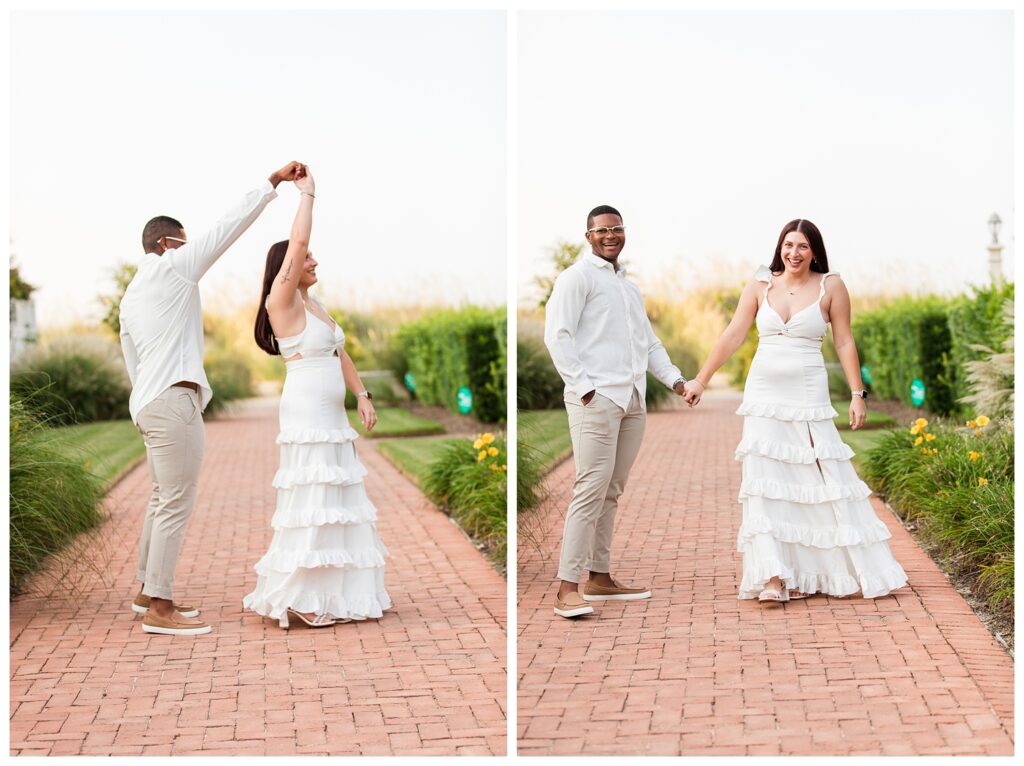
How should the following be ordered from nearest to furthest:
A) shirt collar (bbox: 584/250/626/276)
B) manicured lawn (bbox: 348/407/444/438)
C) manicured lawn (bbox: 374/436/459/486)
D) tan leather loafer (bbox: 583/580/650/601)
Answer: shirt collar (bbox: 584/250/626/276)
tan leather loafer (bbox: 583/580/650/601)
manicured lawn (bbox: 374/436/459/486)
manicured lawn (bbox: 348/407/444/438)

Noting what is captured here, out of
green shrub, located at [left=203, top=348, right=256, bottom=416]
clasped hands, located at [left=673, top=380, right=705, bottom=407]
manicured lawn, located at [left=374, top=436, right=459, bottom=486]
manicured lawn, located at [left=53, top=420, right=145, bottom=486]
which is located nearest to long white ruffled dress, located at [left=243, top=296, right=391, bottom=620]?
clasped hands, located at [left=673, top=380, right=705, bottom=407]

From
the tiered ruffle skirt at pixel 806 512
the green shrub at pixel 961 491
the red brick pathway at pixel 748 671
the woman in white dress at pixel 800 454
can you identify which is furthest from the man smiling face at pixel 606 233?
the green shrub at pixel 961 491

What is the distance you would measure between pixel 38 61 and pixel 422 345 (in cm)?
523

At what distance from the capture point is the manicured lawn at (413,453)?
8.75 m

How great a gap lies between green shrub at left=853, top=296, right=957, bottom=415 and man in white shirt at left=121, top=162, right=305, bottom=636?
8.11 meters

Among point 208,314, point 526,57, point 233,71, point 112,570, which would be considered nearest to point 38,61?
point 233,71

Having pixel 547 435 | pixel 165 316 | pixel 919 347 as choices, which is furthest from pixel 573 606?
pixel 919 347

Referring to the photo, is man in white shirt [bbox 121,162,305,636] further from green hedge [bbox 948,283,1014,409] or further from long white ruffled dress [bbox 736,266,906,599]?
green hedge [bbox 948,283,1014,409]

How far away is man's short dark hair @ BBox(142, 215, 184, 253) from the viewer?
4551 millimetres

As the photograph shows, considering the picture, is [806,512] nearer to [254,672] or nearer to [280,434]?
[280,434]

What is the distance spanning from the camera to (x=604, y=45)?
1053cm

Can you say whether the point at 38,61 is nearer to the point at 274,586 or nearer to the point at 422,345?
the point at 422,345

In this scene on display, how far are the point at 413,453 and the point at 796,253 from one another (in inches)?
233

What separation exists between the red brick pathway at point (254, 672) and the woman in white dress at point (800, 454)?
115 cm
